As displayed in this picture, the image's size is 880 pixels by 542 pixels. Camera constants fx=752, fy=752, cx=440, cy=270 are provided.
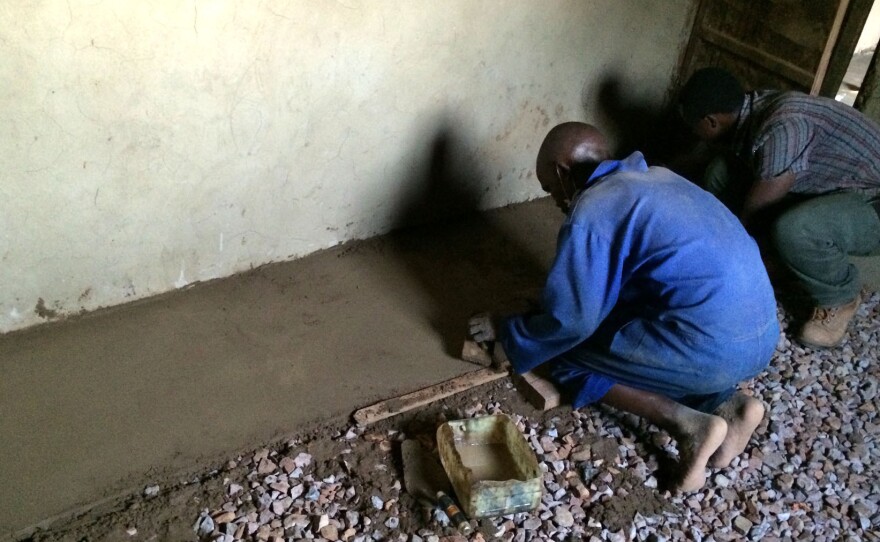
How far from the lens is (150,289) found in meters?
2.98

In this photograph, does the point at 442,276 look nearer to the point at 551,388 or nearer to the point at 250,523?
the point at 551,388

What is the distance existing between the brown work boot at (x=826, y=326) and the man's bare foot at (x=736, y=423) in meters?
0.90

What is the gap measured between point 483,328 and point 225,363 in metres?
0.96

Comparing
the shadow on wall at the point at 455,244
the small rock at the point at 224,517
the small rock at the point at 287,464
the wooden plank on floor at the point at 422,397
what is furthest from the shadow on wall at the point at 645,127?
the small rock at the point at 224,517

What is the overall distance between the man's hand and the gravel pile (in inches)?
7.2

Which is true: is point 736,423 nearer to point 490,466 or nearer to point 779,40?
point 490,466

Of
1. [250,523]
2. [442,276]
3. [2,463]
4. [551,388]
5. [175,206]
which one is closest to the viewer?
[250,523]

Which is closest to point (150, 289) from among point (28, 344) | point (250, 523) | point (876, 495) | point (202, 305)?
point (202, 305)

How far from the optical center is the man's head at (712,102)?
9.82 ft

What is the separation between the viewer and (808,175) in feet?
10.1

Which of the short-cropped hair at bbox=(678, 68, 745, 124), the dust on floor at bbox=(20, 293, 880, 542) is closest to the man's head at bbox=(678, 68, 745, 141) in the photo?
the short-cropped hair at bbox=(678, 68, 745, 124)

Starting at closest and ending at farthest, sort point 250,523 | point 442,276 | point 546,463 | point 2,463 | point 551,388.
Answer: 1. point 250,523
2. point 2,463
3. point 546,463
4. point 551,388
5. point 442,276

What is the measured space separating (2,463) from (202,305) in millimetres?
926

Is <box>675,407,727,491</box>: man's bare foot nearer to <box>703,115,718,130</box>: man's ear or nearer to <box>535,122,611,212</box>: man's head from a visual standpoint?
<box>535,122,611,212</box>: man's head
